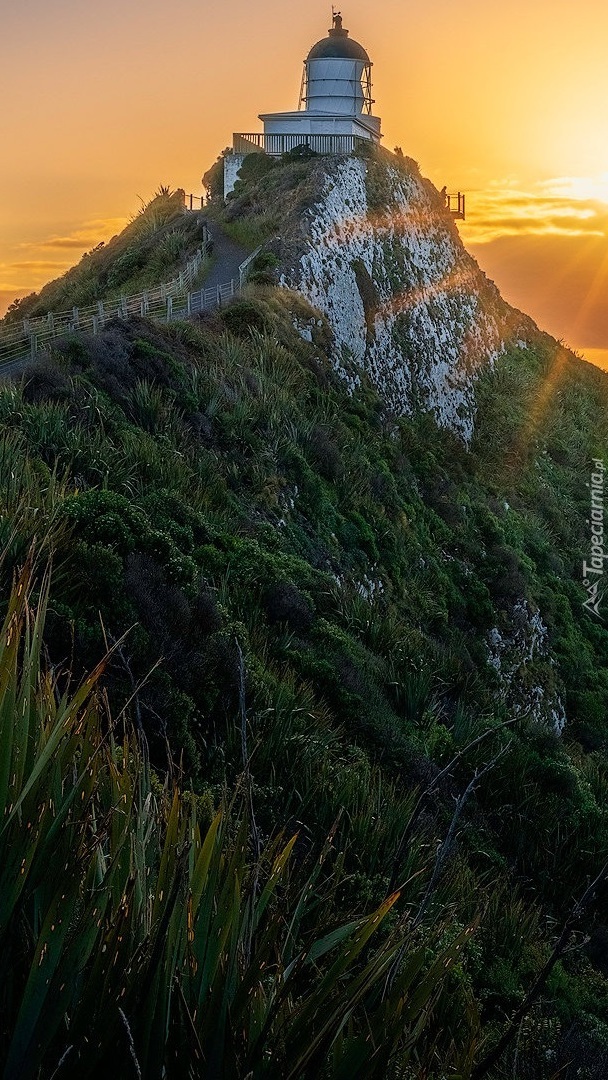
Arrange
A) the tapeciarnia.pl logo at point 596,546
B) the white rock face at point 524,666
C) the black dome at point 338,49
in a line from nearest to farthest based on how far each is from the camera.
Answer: the white rock face at point 524,666 < the tapeciarnia.pl logo at point 596,546 < the black dome at point 338,49

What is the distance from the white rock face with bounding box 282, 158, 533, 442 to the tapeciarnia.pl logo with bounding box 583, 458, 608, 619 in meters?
5.71

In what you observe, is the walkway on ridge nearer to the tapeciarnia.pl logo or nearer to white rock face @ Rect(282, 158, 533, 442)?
white rock face @ Rect(282, 158, 533, 442)

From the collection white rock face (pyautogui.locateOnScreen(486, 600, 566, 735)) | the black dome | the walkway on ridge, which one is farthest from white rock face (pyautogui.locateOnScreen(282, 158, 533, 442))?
the black dome

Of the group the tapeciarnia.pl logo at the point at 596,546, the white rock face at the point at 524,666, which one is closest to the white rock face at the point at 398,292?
the tapeciarnia.pl logo at the point at 596,546

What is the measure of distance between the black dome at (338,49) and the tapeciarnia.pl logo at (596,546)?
28.4 m

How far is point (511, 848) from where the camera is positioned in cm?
1013

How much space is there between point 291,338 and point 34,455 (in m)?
15.7

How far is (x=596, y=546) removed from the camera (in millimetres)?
35438

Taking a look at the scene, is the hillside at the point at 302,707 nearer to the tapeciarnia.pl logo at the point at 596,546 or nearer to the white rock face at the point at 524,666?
the white rock face at the point at 524,666

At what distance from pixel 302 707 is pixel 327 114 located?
4774 centimetres

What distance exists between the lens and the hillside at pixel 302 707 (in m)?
2.74

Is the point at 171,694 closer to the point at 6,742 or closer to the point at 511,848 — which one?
the point at 511,848

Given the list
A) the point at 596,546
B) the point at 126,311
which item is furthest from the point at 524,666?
the point at 596,546

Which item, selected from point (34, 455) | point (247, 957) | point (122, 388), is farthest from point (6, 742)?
point (122, 388)
